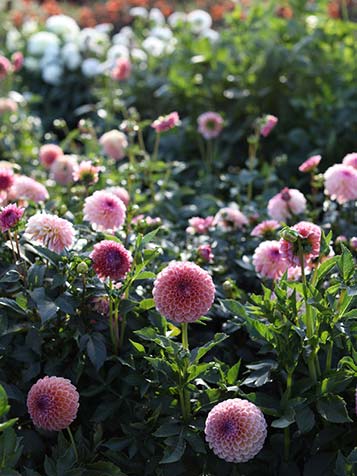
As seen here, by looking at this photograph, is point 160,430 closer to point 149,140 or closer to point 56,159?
point 56,159

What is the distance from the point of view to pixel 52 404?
1398mm

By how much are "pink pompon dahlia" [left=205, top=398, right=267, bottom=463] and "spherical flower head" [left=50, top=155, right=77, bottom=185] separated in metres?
1.24

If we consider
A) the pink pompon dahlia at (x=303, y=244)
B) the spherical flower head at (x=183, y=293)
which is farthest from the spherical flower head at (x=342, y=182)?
the spherical flower head at (x=183, y=293)

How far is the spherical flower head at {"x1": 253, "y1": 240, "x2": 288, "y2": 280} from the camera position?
175 cm

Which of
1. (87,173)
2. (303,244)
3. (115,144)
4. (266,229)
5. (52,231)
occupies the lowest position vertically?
(115,144)

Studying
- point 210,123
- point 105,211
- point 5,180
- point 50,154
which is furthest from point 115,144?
point 105,211

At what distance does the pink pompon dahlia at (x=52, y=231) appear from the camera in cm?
162

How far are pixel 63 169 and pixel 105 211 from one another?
26.7 inches

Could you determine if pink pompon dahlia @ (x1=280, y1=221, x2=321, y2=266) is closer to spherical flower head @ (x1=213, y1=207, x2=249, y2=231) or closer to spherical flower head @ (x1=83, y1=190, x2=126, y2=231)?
spherical flower head @ (x1=83, y1=190, x2=126, y2=231)

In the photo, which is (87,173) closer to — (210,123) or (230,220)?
(230,220)

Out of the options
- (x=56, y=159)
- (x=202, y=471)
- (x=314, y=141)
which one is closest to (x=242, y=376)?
(x=202, y=471)

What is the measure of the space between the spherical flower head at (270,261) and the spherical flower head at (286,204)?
0.32 meters

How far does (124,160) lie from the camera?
3559mm

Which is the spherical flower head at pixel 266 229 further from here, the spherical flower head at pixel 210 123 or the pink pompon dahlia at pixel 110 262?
the spherical flower head at pixel 210 123
